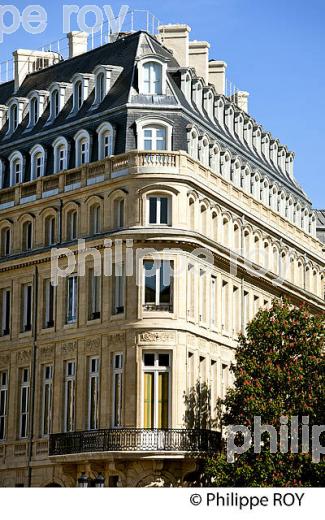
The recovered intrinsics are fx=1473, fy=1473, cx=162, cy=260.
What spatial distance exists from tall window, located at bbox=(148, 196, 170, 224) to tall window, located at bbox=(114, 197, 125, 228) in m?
1.52

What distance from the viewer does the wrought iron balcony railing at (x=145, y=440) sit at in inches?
2375

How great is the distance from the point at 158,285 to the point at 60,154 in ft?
31.7

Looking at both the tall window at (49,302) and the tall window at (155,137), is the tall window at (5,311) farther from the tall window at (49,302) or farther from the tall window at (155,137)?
the tall window at (155,137)

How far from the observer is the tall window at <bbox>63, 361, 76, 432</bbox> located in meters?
64.8

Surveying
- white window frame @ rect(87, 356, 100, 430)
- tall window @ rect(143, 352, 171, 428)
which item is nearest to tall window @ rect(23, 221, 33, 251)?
white window frame @ rect(87, 356, 100, 430)

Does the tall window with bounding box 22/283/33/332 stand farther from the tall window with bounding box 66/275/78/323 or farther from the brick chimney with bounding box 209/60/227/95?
A: the brick chimney with bounding box 209/60/227/95

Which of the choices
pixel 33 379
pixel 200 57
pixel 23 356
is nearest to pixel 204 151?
pixel 200 57

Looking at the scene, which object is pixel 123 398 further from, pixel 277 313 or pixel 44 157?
pixel 44 157

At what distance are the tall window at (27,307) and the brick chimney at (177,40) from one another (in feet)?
44.3

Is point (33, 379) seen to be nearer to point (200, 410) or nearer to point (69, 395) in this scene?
point (69, 395)

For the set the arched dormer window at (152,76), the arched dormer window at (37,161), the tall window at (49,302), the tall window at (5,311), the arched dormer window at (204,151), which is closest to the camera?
the arched dormer window at (152,76)

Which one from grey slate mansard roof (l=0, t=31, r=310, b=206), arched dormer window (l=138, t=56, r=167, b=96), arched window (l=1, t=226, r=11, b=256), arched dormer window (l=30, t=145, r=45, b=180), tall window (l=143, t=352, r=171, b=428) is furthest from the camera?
arched window (l=1, t=226, r=11, b=256)

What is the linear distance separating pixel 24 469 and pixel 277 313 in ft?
45.1

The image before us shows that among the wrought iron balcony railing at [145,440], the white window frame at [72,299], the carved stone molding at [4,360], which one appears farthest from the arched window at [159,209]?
the carved stone molding at [4,360]
